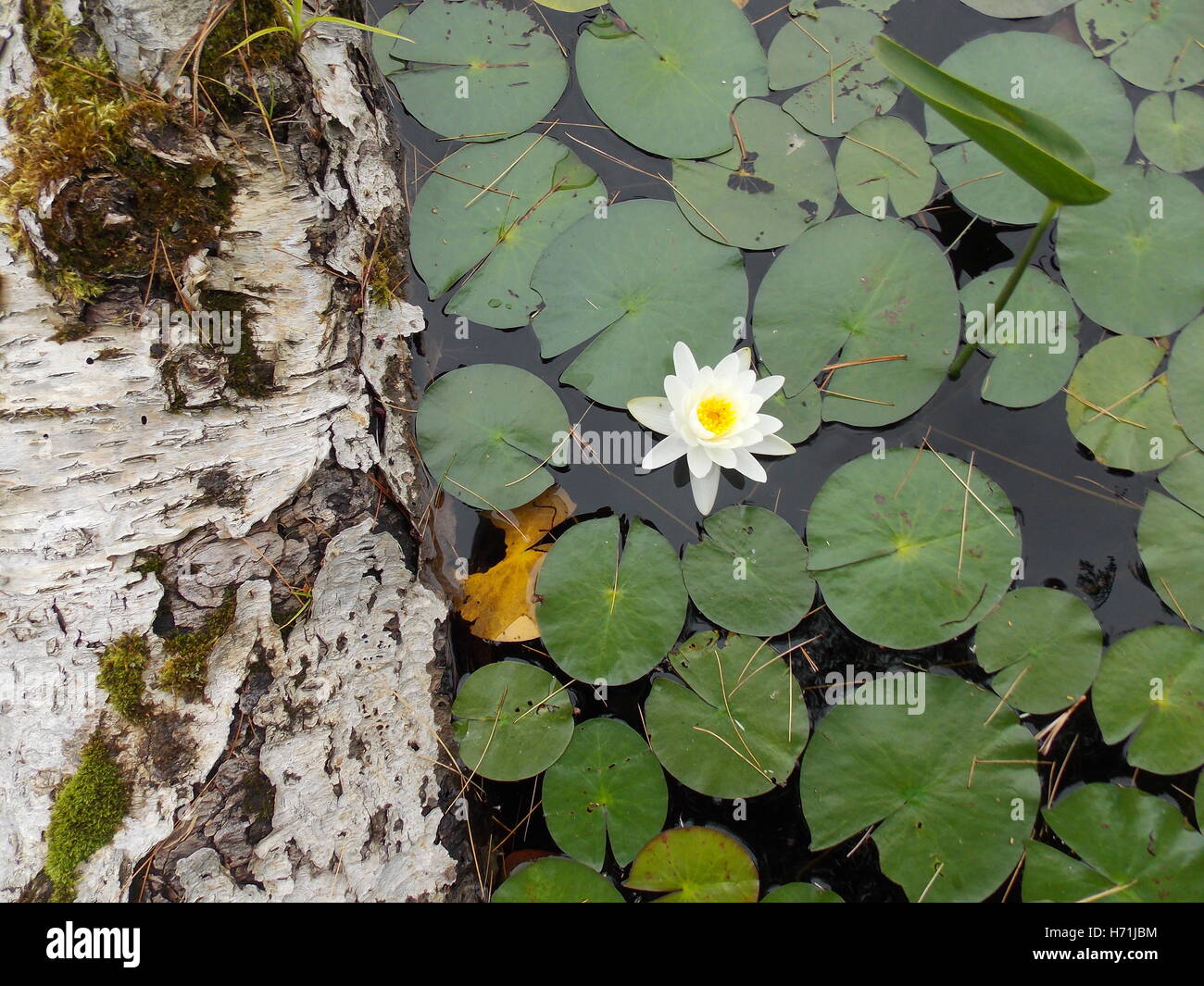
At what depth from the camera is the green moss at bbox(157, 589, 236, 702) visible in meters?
1.98

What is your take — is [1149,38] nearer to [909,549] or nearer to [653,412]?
[909,549]

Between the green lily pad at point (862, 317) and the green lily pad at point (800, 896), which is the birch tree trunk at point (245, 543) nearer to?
the green lily pad at point (800, 896)

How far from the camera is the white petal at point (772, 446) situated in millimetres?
2304

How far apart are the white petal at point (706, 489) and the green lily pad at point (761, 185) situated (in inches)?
34.2

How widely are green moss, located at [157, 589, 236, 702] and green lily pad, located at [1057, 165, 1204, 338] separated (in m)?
3.18

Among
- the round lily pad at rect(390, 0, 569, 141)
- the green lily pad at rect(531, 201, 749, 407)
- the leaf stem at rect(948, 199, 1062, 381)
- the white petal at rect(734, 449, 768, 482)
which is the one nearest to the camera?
the leaf stem at rect(948, 199, 1062, 381)

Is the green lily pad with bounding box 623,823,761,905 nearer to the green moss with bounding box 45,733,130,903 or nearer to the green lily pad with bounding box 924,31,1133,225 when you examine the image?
the green moss with bounding box 45,733,130,903

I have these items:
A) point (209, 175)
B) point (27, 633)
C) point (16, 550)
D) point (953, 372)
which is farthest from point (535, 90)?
point (27, 633)

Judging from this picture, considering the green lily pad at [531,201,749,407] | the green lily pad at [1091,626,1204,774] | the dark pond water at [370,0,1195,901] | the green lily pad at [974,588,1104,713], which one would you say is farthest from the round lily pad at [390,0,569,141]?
the green lily pad at [1091,626,1204,774]

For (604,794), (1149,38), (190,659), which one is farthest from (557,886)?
(1149,38)

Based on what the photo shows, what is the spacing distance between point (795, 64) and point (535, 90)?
1000mm

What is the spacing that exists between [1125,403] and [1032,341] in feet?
1.32

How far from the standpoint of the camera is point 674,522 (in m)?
2.47

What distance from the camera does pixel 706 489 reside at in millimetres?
2342
